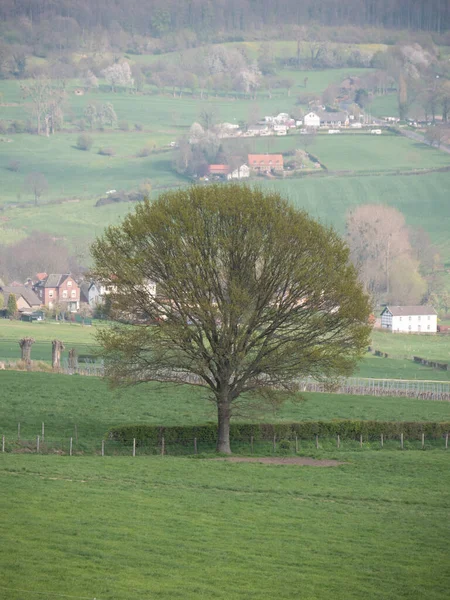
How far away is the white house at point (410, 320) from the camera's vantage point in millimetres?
131375

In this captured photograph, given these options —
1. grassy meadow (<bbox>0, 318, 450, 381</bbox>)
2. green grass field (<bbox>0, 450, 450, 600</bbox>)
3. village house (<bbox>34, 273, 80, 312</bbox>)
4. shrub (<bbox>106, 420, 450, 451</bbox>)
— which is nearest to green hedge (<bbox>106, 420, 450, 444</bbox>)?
shrub (<bbox>106, 420, 450, 451</bbox>)

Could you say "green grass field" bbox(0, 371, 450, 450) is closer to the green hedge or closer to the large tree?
the green hedge

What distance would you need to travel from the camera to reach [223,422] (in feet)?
148

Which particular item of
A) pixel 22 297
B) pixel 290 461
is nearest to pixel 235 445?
pixel 290 461

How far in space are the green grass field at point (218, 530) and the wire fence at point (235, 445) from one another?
9.71ft

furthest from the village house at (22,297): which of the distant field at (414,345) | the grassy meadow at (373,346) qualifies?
the distant field at (414,345)

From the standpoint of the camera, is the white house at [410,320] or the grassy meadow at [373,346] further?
the white house at [410,320]

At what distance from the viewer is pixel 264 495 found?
112 ft

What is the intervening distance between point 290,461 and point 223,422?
11.5 ft

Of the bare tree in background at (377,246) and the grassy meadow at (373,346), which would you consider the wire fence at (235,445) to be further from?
the bare tree in background at (377,246)

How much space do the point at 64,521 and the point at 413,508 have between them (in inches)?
461

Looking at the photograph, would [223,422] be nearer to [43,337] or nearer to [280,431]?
[280,431]

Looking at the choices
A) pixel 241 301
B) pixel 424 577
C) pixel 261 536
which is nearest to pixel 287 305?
pixel 241 301

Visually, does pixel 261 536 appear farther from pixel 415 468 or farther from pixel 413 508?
pixel 415 468
